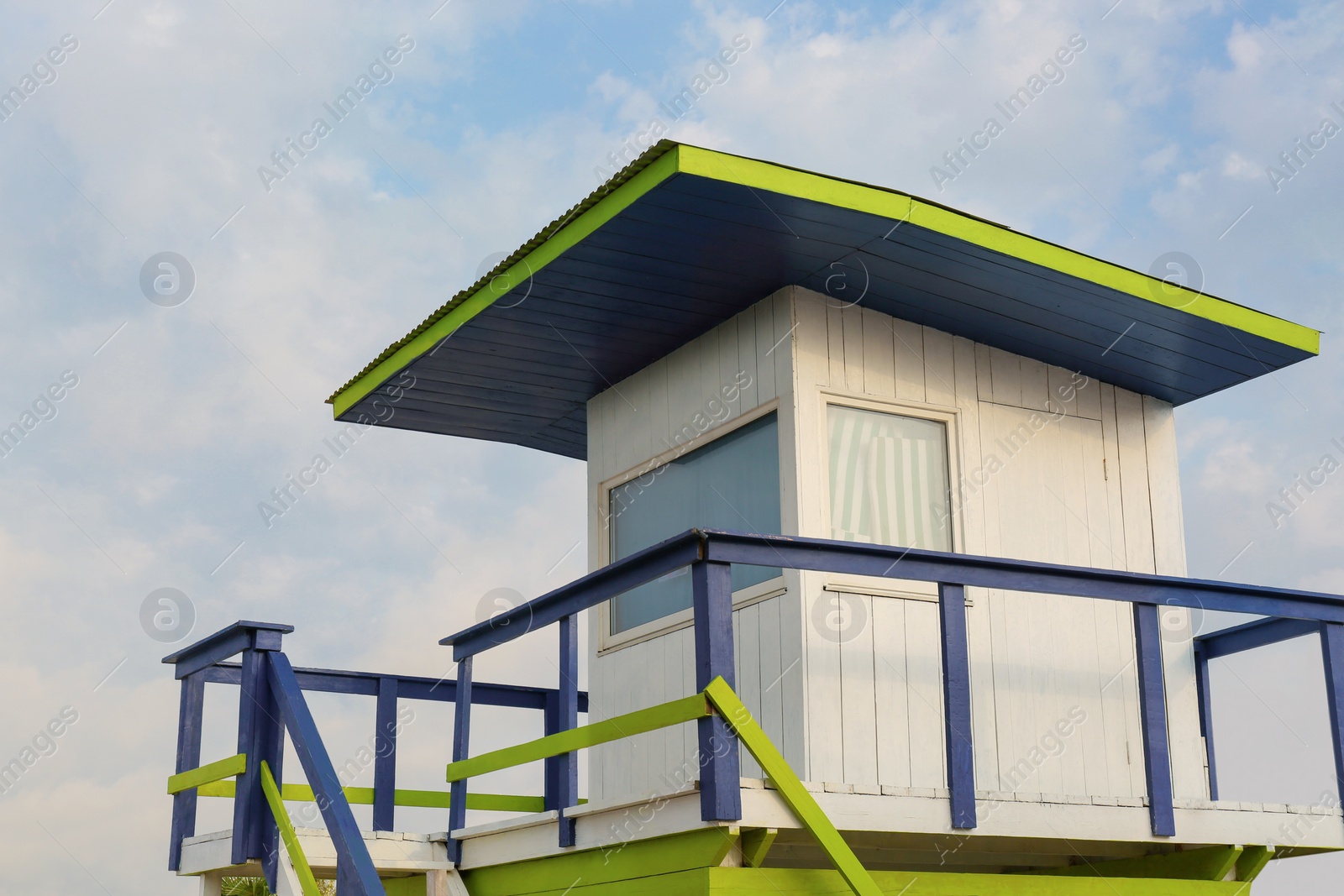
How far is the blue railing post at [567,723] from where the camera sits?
5.83 meters

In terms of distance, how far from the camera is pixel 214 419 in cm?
1448

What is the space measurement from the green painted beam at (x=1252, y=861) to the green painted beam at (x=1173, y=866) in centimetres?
3

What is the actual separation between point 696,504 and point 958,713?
2393 mm

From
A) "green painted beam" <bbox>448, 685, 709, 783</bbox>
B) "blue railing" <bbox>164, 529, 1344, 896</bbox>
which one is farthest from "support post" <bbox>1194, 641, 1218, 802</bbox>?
"green painted beam" <bbox>448, 685, 709, 783</bbox>

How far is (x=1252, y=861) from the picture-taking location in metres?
6.38

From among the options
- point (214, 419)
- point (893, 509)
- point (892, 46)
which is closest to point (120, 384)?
point (214, 419)

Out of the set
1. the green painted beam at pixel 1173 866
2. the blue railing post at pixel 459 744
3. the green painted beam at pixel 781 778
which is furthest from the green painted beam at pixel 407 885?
the green painted beam at pixel 1173 866

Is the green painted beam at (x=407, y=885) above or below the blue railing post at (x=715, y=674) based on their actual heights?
below

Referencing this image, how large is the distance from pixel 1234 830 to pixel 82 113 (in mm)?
11304

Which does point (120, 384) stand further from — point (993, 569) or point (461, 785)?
point (993, 569)

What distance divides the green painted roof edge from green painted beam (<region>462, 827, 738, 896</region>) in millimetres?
2601

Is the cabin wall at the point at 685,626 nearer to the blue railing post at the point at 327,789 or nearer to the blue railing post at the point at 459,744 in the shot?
the blue railing post at the point at 459,744

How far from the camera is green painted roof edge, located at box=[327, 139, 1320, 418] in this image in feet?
19.1

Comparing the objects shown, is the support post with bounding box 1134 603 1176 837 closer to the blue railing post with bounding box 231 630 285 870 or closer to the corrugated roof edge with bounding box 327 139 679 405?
the corrugated roof edge with bounding box 327 139 679 405
